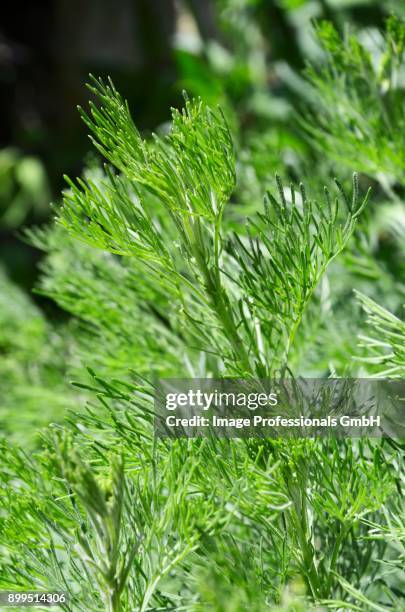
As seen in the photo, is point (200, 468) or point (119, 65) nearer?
point (200, 468)

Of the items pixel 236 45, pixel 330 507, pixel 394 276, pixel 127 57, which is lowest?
pixel 330 507

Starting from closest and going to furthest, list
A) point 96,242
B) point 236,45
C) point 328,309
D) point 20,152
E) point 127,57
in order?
1. point 96,242
2. point 328,309
3. point 236,45
4. point 20,152
5. point 127,57

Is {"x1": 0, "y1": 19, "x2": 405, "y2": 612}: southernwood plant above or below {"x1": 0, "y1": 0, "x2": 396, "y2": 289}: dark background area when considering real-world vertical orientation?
below

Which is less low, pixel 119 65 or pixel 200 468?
pixel 119 65

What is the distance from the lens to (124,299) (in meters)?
0.33

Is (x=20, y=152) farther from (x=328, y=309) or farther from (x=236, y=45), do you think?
(x=328, y=309)

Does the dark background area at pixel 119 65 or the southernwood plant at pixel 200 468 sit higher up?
the dark background area at pixel 119 65

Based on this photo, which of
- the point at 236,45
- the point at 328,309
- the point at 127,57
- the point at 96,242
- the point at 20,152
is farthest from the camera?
the point at 127,57

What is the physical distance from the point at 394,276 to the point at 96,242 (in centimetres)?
21

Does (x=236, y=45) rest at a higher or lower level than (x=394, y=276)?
higher

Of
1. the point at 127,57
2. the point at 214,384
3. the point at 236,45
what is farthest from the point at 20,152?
the point at 214,384

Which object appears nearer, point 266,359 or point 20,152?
point 266,359

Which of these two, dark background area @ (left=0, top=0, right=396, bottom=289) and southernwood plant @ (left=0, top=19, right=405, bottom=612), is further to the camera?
dark background area @ (left=0, top=0, right=396, bottom=289)

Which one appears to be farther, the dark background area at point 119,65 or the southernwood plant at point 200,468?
the dark background area at point 119,65
